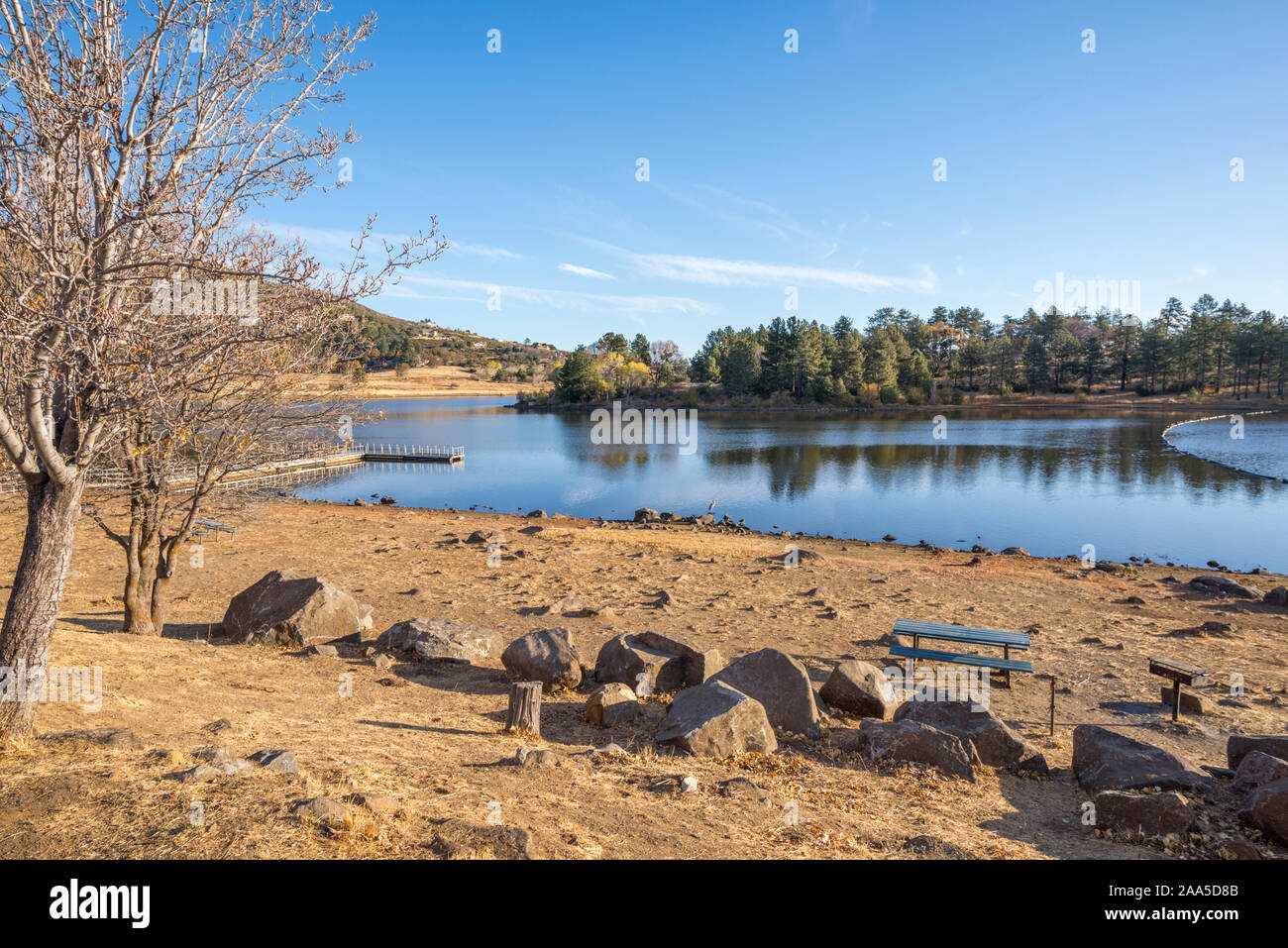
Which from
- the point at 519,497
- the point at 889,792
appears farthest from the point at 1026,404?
the point at 889,792

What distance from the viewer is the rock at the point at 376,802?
518 cm

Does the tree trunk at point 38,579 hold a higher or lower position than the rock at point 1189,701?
higher

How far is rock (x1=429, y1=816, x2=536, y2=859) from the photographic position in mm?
4715

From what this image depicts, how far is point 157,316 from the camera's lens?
6574 mm


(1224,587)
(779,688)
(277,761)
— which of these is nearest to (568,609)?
(779,688)

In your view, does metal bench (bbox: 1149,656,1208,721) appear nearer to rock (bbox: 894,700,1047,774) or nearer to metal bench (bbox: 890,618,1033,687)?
metal bench (bbox: 890,618,1033,687)

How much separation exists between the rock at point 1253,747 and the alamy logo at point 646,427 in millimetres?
50639

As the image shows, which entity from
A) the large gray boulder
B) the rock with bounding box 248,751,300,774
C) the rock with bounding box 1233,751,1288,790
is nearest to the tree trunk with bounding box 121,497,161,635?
the rock with bounding box 248,751,300,774

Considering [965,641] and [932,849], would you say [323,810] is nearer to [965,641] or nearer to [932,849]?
[932,849]

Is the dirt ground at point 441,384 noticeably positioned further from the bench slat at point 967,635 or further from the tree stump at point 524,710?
the tree stump at point 524,710

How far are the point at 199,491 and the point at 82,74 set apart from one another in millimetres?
6352

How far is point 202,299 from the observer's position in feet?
21.6

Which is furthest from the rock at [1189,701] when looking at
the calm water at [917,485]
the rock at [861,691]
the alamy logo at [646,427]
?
the alamy logo at [646,427]
